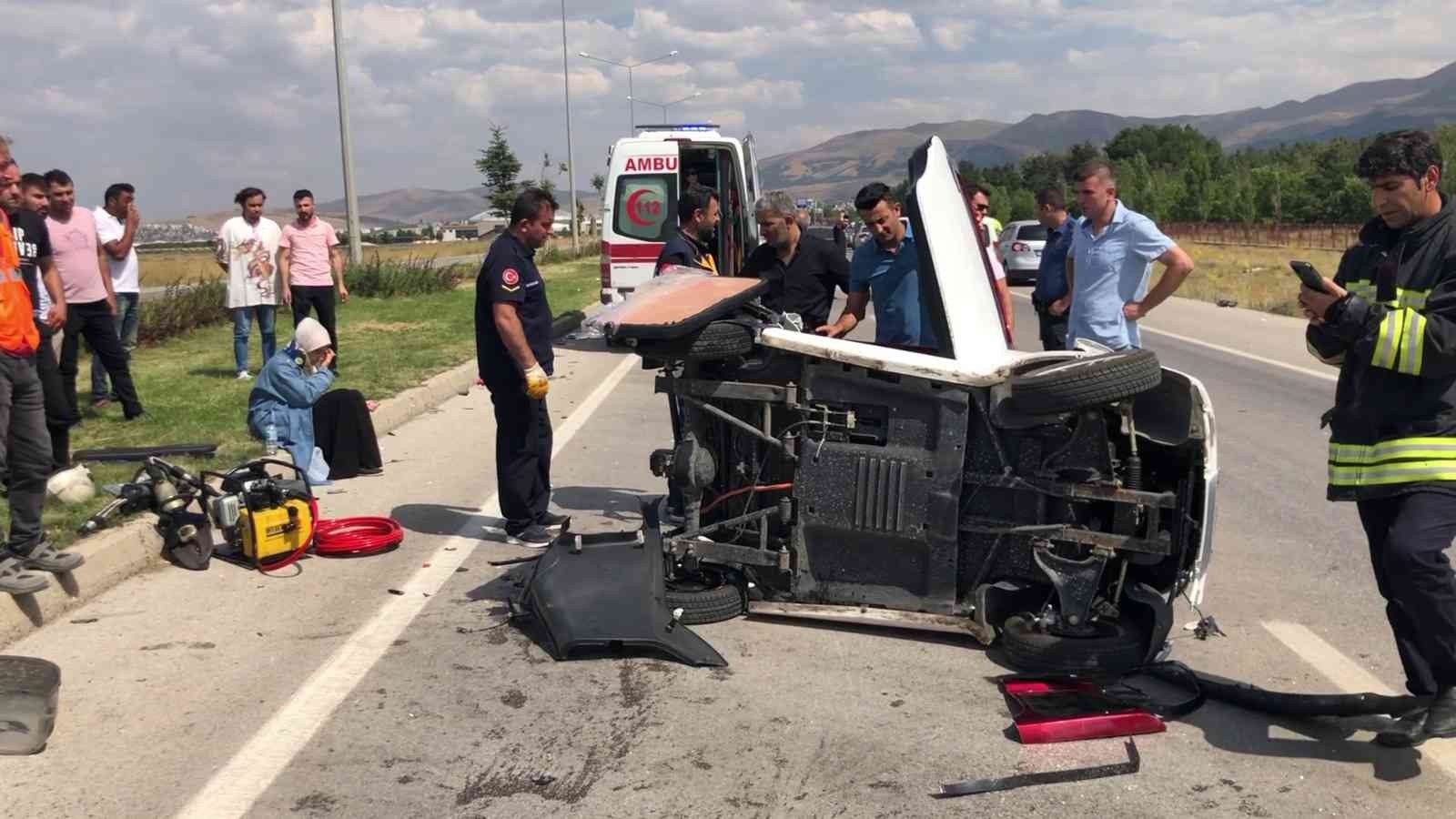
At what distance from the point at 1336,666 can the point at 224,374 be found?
10.7 m

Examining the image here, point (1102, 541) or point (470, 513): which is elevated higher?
point (1102, 541)

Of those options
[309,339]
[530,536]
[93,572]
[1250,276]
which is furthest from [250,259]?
[1250,276]

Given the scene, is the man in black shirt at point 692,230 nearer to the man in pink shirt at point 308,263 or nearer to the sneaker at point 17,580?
the sneaker at point 17,580

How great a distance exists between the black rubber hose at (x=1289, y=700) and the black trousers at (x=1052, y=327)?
13.2 feet

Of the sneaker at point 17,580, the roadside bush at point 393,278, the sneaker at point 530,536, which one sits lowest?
the sneaker at point 530,536

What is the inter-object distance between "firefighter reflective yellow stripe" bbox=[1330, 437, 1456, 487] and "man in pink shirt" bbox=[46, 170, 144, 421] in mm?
8046

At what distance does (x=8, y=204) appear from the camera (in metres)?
6.23

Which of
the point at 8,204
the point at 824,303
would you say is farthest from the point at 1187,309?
the point at 8,204

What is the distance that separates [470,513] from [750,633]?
2.75m

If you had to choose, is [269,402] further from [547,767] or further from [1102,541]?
[1102,541]

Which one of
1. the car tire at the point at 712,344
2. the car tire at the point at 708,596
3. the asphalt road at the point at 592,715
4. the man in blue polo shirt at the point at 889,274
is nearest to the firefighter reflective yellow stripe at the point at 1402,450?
the asphalt road at the point at 592,715

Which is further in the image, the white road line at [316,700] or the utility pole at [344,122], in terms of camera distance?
the utility pole at [344,122]

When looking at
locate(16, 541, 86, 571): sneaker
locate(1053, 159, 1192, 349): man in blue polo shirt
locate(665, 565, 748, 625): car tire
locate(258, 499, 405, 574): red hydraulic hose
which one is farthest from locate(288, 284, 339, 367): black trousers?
locate(1053, 159, 1192, 349): man in blue polo shirt

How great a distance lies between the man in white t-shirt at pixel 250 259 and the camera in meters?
11.4
